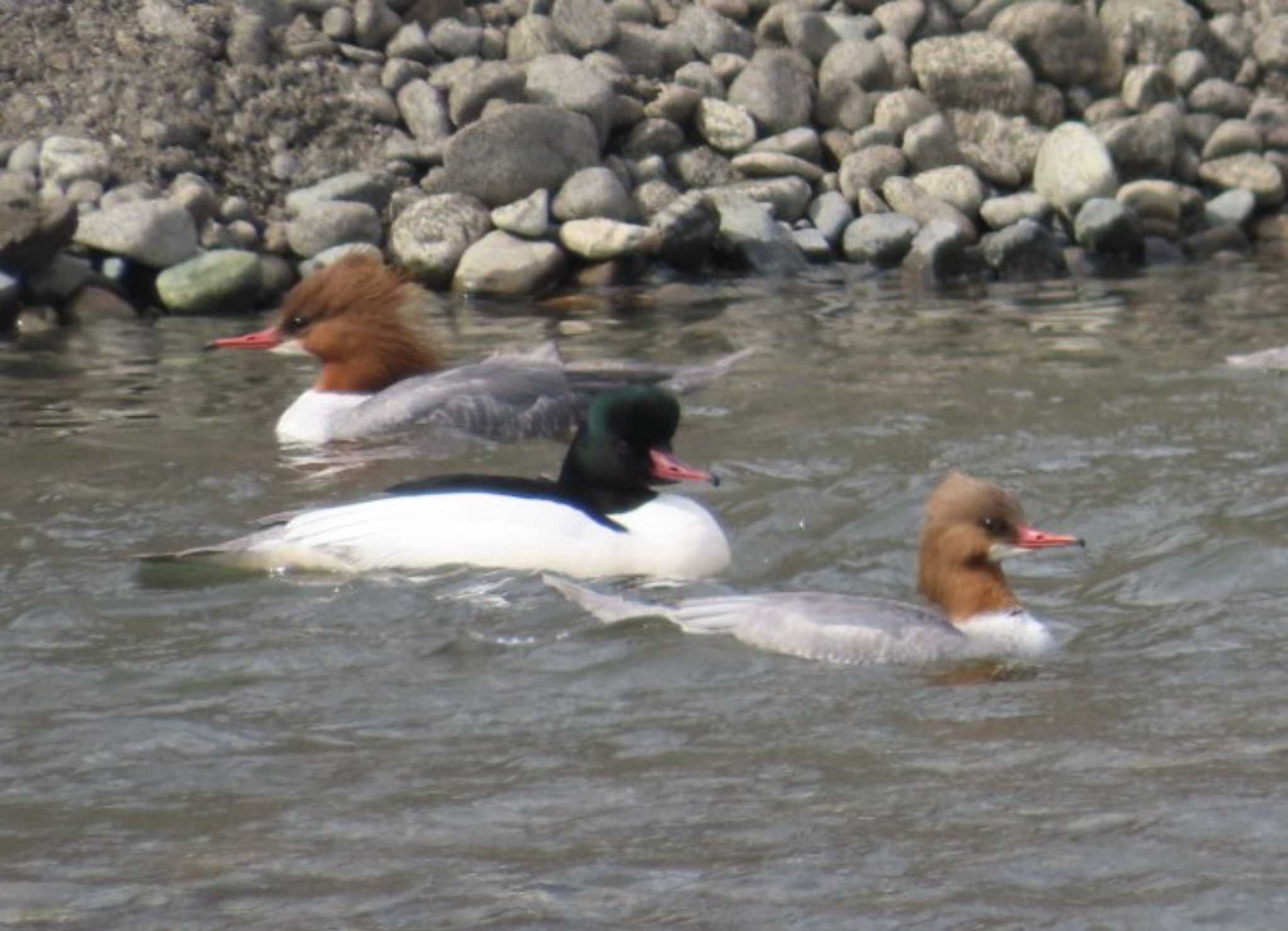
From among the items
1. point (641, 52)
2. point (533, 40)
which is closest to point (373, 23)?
point (533, 40)

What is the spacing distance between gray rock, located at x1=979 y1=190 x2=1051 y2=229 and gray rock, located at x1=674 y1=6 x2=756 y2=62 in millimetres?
2287

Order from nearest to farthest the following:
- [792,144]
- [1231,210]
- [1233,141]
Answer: [792,144] < [1231,210] < [1233,141]

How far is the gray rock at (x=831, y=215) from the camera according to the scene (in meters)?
15.6

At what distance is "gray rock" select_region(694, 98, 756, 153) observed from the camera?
1619 centimetres

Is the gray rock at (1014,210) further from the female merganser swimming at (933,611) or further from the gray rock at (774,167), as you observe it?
the female merganser swimming at (933,611)

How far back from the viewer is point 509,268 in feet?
47.5

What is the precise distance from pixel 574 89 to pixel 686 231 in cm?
139

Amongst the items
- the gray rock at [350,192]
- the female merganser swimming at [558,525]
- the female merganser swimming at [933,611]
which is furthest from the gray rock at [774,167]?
the female merganser swimming at [933,611]

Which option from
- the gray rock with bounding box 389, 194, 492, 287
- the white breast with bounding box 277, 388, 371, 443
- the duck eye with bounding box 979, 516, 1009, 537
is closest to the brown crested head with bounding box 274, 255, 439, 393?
the white breast with bounding box 277, 388, 371, 443

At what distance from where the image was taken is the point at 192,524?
898 cm

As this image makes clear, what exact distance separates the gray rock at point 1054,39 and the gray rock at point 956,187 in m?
1.74

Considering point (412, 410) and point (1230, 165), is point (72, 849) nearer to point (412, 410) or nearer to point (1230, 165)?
point (412, 410)

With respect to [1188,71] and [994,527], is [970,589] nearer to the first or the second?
[994,527]

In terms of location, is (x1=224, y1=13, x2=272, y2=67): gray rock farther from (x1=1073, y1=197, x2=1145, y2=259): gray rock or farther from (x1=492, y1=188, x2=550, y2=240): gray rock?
(x1=1073, y1=197, x2=1145, y2=259): gray rock
